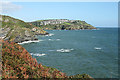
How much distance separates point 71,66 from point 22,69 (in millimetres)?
27371

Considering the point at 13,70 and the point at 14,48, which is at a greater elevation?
the point at 14,48

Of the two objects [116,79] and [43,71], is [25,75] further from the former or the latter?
[116,79]

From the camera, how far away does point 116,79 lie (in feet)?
84.8

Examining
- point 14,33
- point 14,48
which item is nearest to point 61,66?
point 14,48

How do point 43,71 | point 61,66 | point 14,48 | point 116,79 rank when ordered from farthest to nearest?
point 61,66, point 116,79, point 14,48, point 43,71

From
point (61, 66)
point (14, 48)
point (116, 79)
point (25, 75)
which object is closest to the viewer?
point (25, 75)

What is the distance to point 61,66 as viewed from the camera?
32531 millimetres

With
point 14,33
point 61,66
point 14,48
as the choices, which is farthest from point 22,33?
point 14,48

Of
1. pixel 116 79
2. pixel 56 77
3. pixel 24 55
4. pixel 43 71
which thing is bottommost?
pixel 116 79

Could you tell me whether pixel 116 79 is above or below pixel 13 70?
below

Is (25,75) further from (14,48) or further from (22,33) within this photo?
(22,33)

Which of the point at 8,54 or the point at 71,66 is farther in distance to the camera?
the point at 71,66

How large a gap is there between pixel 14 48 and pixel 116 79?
24910 mm

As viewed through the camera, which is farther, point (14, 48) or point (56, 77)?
point (14, 48)
